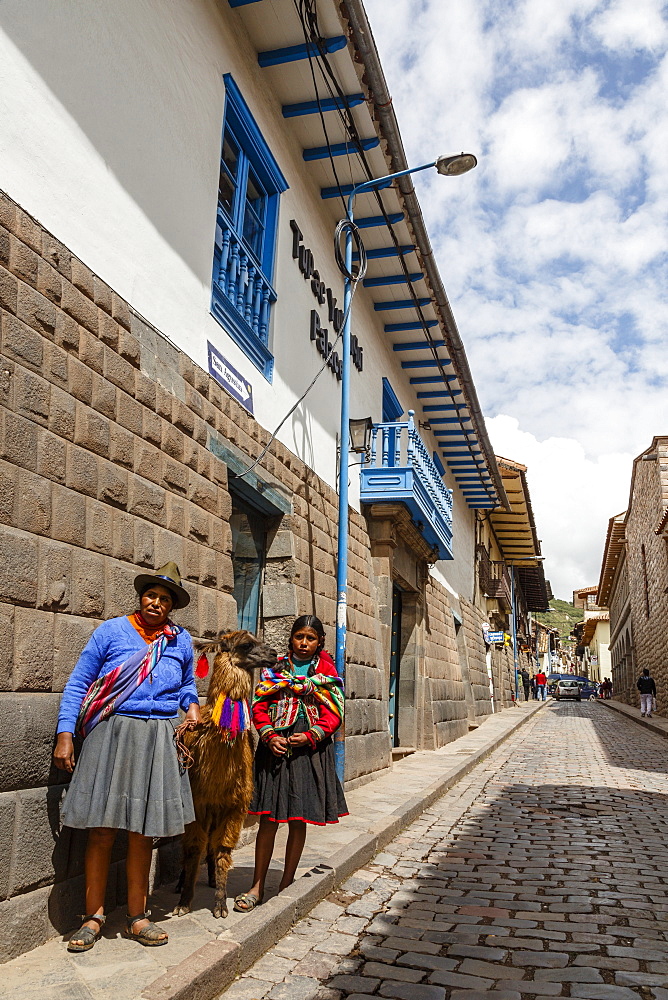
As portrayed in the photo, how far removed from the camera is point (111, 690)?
3842 mm

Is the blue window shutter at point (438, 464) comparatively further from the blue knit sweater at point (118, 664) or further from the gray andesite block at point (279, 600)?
the blue knit sweater at point (118, 664)

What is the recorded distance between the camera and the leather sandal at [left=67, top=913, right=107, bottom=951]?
3.59 m

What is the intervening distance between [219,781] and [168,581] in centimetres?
115

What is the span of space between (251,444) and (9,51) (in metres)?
3.65

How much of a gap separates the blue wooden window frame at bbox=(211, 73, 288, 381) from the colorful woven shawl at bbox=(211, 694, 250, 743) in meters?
3.50

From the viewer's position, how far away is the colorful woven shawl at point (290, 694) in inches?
184

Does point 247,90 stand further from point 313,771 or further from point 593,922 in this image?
point 593,922

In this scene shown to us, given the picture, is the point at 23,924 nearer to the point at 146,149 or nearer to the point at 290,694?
the point at 290,694

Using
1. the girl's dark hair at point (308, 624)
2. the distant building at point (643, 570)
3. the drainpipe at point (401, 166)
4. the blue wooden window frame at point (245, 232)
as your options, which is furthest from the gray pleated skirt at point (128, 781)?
the distant building at point (643, 570)

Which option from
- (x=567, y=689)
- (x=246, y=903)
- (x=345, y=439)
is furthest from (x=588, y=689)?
(x=246, y=903)

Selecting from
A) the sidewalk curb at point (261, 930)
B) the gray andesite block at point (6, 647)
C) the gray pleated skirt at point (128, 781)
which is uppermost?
the gray andesite block at point (6, 647)

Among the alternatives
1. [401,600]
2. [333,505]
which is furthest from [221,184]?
[401,600]

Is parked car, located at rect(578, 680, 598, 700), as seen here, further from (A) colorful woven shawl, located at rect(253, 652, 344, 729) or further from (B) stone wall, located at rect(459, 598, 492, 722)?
(A) colorful woven shawl, located at rect(253, 652, 344, 729)

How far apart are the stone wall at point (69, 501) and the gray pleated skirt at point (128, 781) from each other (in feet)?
0.83
